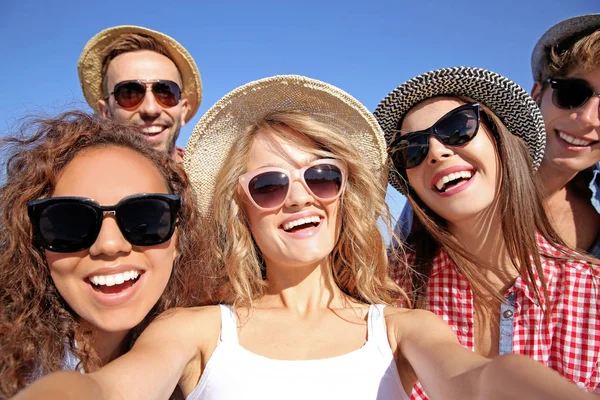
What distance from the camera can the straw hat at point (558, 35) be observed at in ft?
10.4

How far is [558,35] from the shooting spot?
334 centimetres

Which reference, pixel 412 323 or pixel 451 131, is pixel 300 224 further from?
pixel 451 131

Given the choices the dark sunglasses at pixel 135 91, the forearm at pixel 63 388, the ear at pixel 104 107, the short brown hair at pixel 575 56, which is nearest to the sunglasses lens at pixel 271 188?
the forearm at pixel 63 388

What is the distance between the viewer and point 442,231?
285 centimetres

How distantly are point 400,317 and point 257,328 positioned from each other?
78cm

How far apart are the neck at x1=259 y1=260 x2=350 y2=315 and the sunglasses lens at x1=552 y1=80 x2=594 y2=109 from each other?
7.65 feet

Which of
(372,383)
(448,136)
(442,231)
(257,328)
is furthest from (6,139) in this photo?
(442,231)

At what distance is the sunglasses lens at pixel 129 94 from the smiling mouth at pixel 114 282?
7.83 feet

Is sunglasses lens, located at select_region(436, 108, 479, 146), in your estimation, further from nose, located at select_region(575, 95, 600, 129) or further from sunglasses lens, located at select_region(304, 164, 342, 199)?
nose, located at select_region(575, 95, 600, 129)

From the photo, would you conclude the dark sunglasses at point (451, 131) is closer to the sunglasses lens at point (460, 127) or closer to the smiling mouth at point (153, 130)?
the sunglasses lens at point (460, 127)

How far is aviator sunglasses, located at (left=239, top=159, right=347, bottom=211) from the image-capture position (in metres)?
2.29

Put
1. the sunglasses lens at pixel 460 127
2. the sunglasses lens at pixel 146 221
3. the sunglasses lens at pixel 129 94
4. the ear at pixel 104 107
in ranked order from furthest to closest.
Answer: the ear at pixel 104 107
the sunglasses lens at pixel 129 94
the sunglasses lens at pixel 460 127
the sunglasses lens at pixel 146 221

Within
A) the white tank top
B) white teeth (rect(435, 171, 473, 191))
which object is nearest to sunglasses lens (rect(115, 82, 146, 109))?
the white tank top

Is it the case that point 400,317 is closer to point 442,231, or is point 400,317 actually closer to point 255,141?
point 442,231
